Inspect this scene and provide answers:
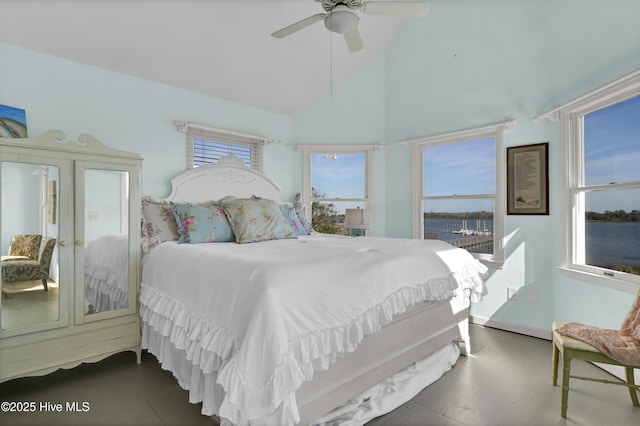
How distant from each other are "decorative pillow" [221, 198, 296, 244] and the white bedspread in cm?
58

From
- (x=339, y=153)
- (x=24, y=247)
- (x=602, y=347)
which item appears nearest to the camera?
(x=602, y=347)

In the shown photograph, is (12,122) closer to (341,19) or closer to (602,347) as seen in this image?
(341,19)

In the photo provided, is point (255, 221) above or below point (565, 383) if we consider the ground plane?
above

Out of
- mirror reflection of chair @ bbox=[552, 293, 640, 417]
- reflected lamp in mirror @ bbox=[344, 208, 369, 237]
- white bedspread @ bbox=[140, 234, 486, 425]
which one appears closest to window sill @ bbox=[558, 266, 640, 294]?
mirror reflection of chair @ bbox=[552, 293, 640, 417]

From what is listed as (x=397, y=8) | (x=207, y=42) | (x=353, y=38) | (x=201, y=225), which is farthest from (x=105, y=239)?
(x=397, y=8)

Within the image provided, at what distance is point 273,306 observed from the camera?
1.41 m

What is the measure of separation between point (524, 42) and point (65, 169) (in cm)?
416

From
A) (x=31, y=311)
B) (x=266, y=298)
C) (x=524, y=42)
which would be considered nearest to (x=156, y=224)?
(x=31, y=311)

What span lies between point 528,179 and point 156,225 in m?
3.54

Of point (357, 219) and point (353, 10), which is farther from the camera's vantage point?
point (357, 219)

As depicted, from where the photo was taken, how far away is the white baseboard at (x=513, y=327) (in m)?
3.16

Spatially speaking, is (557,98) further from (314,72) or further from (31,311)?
(31,311)

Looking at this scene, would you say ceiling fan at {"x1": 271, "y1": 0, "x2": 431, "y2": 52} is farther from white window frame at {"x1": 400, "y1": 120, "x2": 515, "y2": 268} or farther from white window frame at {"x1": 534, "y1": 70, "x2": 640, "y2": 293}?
white window frame at {"x1": 400, "y1": 120, "x2": 515, "y2": 268}

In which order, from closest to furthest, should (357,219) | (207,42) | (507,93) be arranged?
(207,42), (507,93), (357,219)
